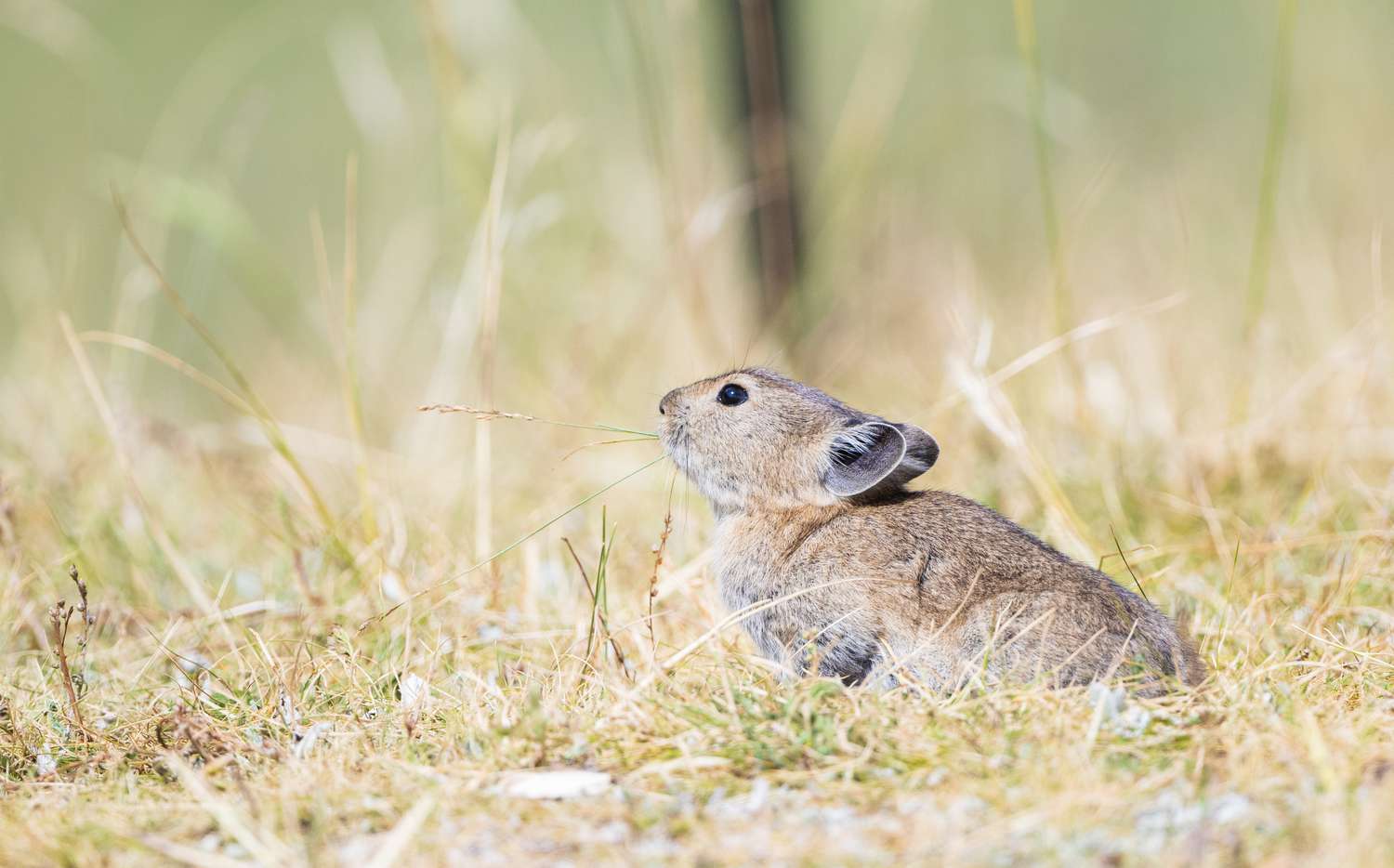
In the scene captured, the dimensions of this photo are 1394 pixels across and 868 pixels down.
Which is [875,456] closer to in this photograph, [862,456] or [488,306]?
[862,456]

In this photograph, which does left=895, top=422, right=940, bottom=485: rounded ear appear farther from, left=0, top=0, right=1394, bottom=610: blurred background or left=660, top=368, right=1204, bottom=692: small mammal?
left=0, top=0, right=1394, bottom=610: blurred background

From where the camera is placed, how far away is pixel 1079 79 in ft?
35.4

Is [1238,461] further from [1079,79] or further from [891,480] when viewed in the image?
[1079,79]

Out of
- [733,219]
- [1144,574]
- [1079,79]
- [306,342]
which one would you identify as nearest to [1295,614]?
[1144,574]

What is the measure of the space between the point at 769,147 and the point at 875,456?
3516 mm

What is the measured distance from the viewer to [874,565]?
3229 mm

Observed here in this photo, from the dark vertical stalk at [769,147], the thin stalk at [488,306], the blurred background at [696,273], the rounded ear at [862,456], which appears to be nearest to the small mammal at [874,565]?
the rounded ear at [862,456]

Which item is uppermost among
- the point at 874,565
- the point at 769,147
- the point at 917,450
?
the point at 769,147

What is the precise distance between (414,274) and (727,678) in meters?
4.53

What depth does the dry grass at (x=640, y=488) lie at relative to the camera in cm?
239

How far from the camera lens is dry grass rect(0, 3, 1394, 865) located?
7.86ft

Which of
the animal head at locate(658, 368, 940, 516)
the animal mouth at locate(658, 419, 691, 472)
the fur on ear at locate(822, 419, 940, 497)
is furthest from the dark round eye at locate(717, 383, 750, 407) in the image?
the fur on ear at locate(822, 419, 940, 497)

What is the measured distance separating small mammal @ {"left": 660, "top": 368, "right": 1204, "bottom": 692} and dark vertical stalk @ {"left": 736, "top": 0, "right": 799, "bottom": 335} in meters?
2.77

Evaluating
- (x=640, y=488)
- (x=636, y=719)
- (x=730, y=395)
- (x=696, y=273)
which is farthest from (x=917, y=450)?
(x=696, y=273)
